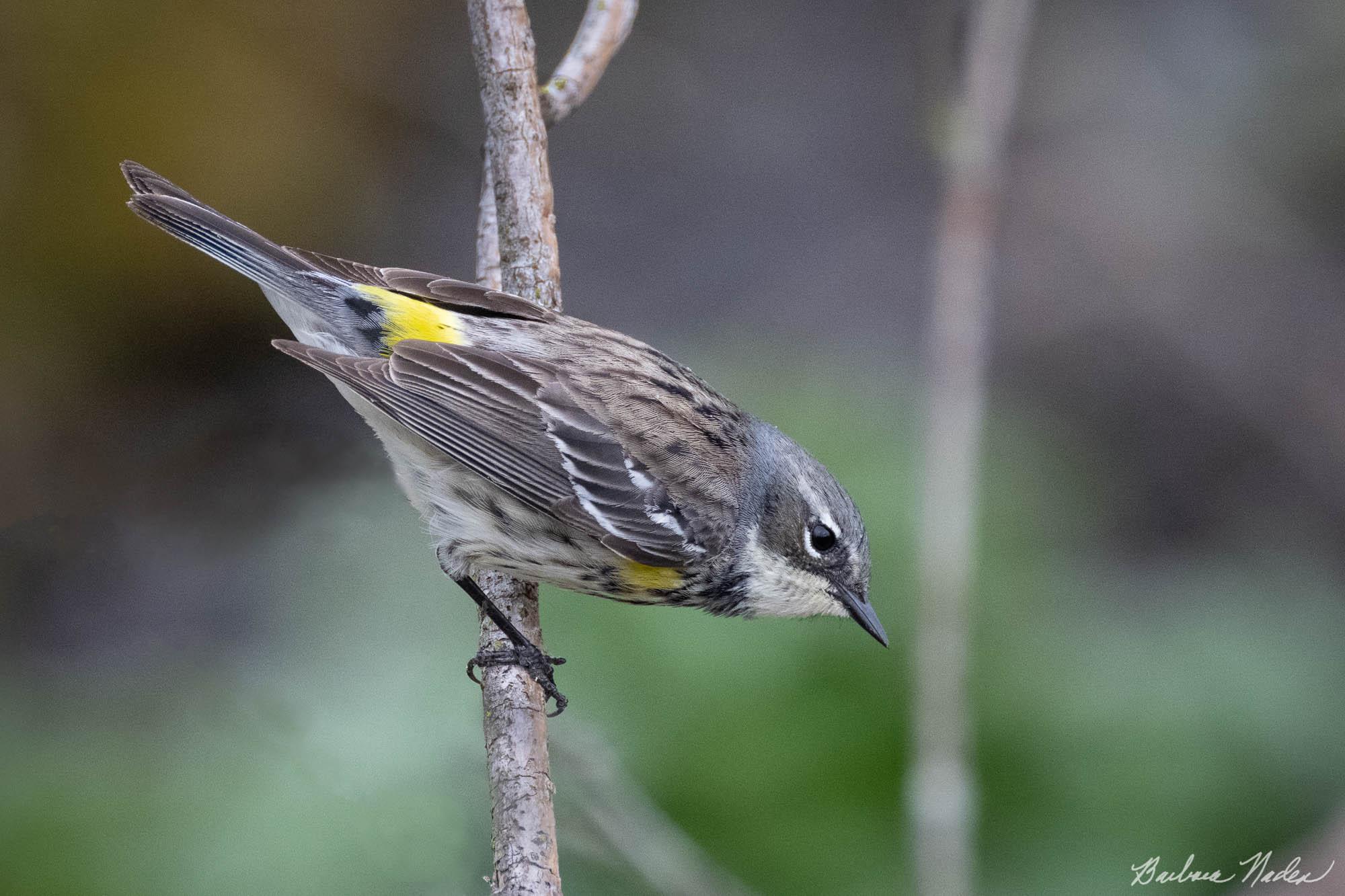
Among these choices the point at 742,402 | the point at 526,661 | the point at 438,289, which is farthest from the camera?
the point at 742,402

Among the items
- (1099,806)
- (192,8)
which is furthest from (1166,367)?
(192,8)

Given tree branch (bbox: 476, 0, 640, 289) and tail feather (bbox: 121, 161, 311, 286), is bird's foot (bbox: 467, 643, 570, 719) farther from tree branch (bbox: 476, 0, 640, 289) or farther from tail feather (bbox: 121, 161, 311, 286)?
tail feather (bbox: 121, 161, 311, 286)

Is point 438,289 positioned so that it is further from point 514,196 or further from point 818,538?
point 818,538

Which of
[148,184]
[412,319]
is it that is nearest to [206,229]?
[148,184]

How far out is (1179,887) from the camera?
4.16 meters

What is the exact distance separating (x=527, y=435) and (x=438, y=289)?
58 cm

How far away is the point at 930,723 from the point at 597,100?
250 inches

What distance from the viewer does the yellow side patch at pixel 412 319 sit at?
407 centimetres

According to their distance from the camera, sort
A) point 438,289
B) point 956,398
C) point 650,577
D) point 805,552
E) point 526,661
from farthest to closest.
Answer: point 438,289, point 805,552, point 650,577, point 526,661, point 956,398

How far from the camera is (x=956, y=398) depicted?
8.05 ft

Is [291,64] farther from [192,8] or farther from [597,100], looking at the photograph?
[597,100]

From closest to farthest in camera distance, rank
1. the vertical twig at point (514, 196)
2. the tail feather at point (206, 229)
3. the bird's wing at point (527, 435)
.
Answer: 1. the vertical twig at point (514, 196)
2. the bird's wing at point (527, 435)
3. the tail feather at point (206, 229)

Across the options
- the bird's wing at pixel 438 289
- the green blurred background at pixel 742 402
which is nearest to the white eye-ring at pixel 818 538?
the green blurred background at pixel 742 402
